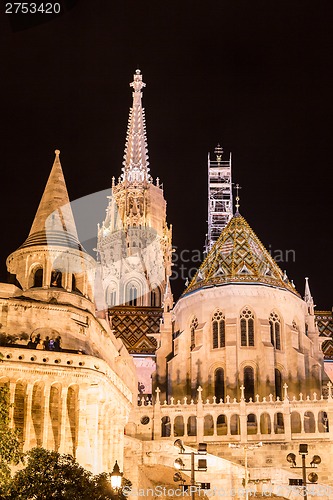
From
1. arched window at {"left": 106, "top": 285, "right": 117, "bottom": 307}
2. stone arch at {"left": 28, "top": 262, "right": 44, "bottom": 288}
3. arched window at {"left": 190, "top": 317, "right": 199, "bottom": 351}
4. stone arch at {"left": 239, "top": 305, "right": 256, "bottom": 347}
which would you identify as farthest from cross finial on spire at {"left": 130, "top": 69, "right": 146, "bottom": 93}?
stone arch at {"left": 28, "top": 262, "right": 44, "bottom": 288}

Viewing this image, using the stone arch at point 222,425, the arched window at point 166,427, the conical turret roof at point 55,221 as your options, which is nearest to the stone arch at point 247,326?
the stone arch at point 222,425

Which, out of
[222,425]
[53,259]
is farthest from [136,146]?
[53,259]

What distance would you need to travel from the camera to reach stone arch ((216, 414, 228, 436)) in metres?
46.0

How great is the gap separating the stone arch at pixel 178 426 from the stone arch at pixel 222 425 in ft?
6.59

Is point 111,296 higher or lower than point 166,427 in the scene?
higher

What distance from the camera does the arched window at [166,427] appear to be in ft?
152

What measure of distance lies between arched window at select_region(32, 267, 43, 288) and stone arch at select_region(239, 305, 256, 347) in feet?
52.4

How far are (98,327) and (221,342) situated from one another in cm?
1364

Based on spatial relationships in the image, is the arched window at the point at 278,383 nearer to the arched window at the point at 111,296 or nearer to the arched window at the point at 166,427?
the arched window at the point at 166,427

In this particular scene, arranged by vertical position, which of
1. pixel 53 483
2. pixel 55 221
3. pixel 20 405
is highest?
pixel 55 221

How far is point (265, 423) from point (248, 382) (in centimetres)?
417

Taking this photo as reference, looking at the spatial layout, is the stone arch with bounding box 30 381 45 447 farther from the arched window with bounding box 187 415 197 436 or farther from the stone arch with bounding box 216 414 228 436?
the stone arch with bounding box 216 414 228 436

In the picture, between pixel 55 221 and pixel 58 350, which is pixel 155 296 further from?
pixel 58 350

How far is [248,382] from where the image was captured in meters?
49.7
